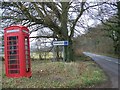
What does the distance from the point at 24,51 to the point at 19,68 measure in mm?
666

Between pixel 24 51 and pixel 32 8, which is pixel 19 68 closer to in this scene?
pixel 24 51

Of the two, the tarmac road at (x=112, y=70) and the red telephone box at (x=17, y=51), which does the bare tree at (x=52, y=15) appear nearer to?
the tarmac road at (x=112, y=70)

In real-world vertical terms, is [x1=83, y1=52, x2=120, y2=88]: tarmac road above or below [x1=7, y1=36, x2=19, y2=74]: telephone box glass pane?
below

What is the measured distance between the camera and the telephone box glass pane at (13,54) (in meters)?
9.70

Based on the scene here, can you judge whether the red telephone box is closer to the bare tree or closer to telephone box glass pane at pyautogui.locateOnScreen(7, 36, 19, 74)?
telephone box glass pane at pyautogui.locateOnScreen(7, 36, 19, 74)

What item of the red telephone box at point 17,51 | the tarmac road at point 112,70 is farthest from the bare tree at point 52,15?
the red telephone box at point 17,51

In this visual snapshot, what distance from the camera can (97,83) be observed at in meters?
9.23

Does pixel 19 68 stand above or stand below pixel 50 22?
below

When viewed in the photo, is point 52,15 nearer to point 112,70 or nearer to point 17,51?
point 112,70

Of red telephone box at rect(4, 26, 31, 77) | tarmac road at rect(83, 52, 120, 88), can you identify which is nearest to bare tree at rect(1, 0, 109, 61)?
tarmac road at rect(83, 52, 120, 88)

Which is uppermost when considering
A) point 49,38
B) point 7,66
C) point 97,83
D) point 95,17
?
point 95,17

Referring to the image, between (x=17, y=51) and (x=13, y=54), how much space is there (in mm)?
249

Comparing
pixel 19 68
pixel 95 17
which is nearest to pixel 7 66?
pixel 19 68

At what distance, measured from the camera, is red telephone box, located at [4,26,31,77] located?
9.53 metres
